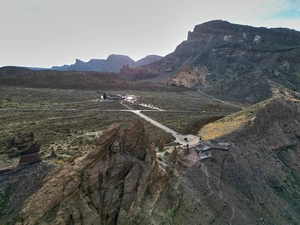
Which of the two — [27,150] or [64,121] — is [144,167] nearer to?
[27,150]

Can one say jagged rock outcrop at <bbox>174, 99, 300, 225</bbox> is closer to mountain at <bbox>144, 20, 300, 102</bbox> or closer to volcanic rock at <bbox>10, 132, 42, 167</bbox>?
volcanic rock at <bbox>10, 132, 42, 167</bbox>

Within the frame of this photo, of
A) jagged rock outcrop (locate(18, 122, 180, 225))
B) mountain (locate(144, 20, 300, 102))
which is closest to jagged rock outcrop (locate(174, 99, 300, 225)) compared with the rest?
jagged rock outcrop (locate(18, 122, 180, 225))

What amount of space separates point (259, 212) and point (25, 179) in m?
29.0

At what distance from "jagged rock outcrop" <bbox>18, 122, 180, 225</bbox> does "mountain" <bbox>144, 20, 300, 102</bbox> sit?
99.5 metres

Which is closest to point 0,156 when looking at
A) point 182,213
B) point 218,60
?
point 182,213

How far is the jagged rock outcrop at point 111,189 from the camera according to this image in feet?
62.5

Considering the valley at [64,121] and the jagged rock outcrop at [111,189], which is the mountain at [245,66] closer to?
the valley at [64,121]

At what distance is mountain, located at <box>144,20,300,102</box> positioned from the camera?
409ft

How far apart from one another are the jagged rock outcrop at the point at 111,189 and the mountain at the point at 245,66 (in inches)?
3917

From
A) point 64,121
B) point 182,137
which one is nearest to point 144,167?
→ point 182,137

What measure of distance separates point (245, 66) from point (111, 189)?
154 metres

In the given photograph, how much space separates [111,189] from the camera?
2298 cm

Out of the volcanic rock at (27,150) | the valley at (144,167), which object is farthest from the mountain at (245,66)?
the volcanic rock at (27,150)

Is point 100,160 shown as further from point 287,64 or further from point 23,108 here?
point 287,64
